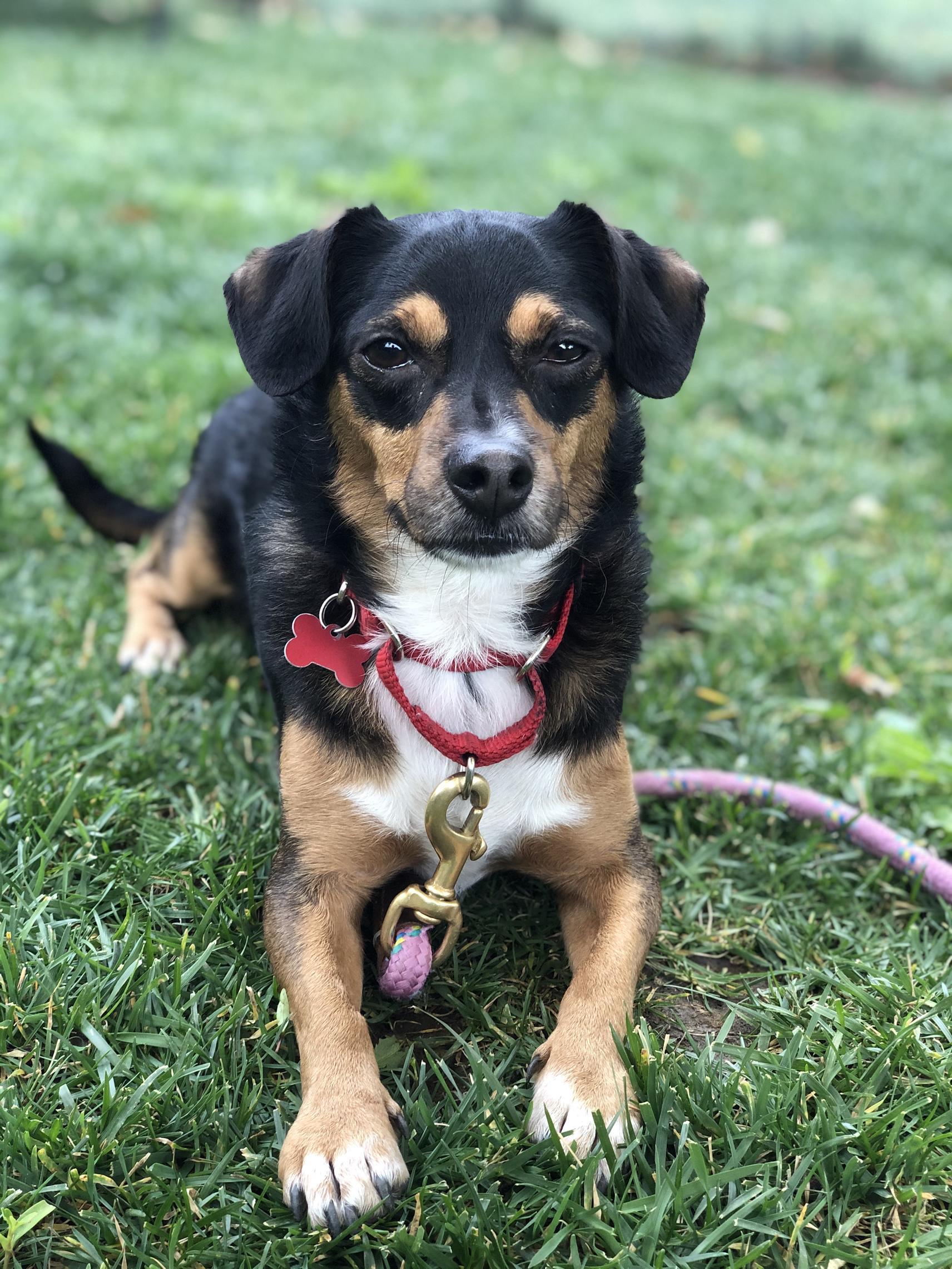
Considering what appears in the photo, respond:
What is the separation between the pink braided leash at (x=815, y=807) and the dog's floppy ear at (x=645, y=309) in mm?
1042

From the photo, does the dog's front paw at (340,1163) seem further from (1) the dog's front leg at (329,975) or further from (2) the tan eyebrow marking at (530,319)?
(2) the tan eyebrow marking at (530,319)

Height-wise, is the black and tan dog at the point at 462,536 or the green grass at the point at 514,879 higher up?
the black and tan dog at the point at 462,536

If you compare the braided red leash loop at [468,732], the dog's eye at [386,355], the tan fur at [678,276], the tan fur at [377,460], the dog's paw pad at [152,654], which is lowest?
the dog's paw pad at [152,654]

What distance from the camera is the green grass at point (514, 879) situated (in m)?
1.96

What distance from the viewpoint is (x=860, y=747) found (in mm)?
3363

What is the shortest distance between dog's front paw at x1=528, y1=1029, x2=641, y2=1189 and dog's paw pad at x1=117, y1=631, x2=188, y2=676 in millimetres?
1792

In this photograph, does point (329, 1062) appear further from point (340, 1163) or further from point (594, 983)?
point (594, 983)

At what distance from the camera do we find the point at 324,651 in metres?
2.49

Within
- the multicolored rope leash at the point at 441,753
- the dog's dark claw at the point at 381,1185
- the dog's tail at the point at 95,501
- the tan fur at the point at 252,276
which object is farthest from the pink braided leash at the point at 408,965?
the dog's tail at the point at 95,501

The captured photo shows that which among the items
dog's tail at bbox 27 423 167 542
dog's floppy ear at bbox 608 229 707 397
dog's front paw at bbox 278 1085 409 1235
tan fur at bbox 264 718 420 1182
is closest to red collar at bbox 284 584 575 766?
tan fur at bbox 264 718 420 1182

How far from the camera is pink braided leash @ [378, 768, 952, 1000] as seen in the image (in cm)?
280

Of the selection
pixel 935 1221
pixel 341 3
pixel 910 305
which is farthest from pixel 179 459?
pixel 341 3

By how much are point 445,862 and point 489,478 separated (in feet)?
2.59

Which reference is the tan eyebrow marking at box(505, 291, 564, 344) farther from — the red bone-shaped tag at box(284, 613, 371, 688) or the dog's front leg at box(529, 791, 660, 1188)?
the dog's front leg at box(529, 791, 660, 1188)
